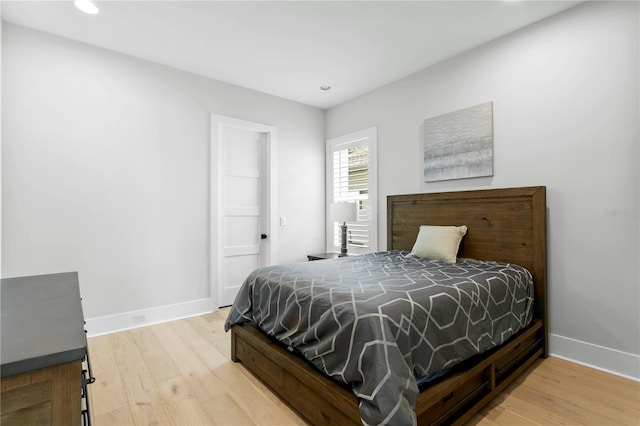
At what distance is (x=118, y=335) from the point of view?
2887 mm

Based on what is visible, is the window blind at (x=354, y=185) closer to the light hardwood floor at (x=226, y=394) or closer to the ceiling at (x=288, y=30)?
the ceiling at (x=288, y=30)

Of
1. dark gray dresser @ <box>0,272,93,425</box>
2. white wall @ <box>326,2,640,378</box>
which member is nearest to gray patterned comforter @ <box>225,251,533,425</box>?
white wall @ <box>326,2,640,378</box>

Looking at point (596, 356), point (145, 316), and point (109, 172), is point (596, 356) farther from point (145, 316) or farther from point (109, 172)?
point (109, 172)

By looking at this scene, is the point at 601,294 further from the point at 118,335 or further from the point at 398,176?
the point at 118,335

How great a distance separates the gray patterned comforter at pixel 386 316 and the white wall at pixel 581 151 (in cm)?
43

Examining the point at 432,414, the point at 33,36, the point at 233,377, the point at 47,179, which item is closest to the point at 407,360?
the point at 432,414

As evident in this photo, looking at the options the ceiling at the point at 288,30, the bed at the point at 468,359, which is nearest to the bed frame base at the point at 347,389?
the bed at the point at 468,359

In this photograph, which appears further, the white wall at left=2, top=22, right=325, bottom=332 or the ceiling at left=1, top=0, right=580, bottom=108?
the white wall at left=2, top=22, right=325, bottom=332

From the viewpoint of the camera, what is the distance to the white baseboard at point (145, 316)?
2.89 meters

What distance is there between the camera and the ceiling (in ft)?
7.82

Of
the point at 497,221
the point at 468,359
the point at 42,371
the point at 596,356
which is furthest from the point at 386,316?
the point at 596,356

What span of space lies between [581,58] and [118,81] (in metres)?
4.04

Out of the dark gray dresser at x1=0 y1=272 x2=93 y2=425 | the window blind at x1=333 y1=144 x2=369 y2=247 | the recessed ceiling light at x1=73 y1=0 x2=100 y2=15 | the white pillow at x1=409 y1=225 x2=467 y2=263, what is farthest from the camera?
the window blind at x1=333 y1=144 x2=369 y2=247

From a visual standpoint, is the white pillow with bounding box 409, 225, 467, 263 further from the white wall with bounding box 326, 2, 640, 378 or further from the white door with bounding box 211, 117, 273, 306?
the white door with bounding box 211, 117, 273, 306
